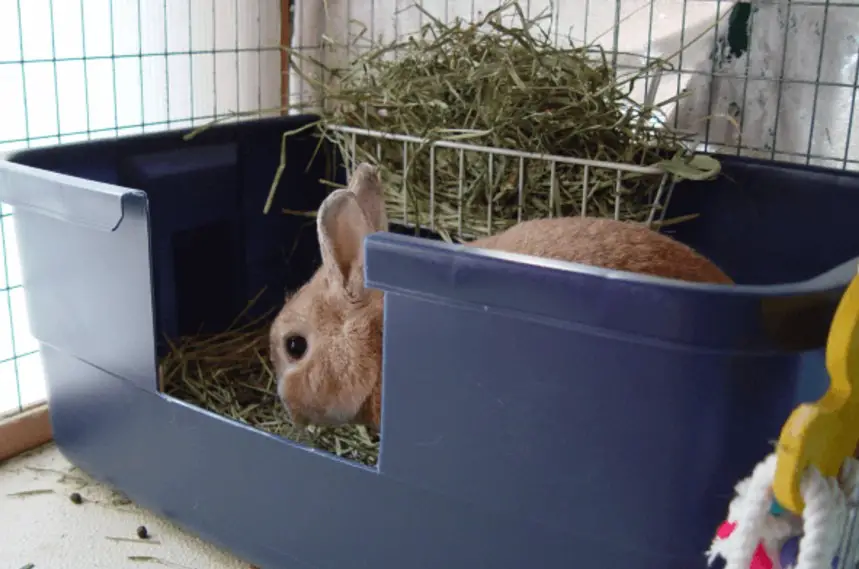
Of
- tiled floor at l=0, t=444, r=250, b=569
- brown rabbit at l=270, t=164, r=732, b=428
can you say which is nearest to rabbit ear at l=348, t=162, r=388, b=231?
brown rabbit at l=270, t=164, r=732, b=428

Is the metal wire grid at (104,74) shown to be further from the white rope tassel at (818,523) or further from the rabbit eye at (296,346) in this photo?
the white rope tassel at (818,523)

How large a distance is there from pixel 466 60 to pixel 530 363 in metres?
0.78

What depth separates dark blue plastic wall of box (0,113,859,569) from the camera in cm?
69

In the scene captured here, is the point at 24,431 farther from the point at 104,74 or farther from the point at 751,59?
the point at 751,59

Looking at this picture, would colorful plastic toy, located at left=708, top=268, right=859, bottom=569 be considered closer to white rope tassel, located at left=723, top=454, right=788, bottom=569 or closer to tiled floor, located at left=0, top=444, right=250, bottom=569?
white rope tassel, located at left=723, top=454, right=788, bottom=569

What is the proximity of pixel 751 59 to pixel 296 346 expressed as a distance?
0.86 m

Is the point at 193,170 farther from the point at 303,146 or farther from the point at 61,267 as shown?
the point at 61,267

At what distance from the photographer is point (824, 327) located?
66 centimetres

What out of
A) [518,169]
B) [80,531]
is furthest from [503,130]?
[80,531]

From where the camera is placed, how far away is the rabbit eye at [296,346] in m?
1.16

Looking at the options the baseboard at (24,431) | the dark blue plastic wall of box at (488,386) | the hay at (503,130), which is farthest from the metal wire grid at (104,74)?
the hay at (503,130)

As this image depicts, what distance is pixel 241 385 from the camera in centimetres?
137

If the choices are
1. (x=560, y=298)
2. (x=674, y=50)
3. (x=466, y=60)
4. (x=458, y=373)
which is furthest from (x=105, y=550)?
(x=674, y=50)

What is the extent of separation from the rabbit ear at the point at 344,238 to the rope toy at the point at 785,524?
1.77 feet
